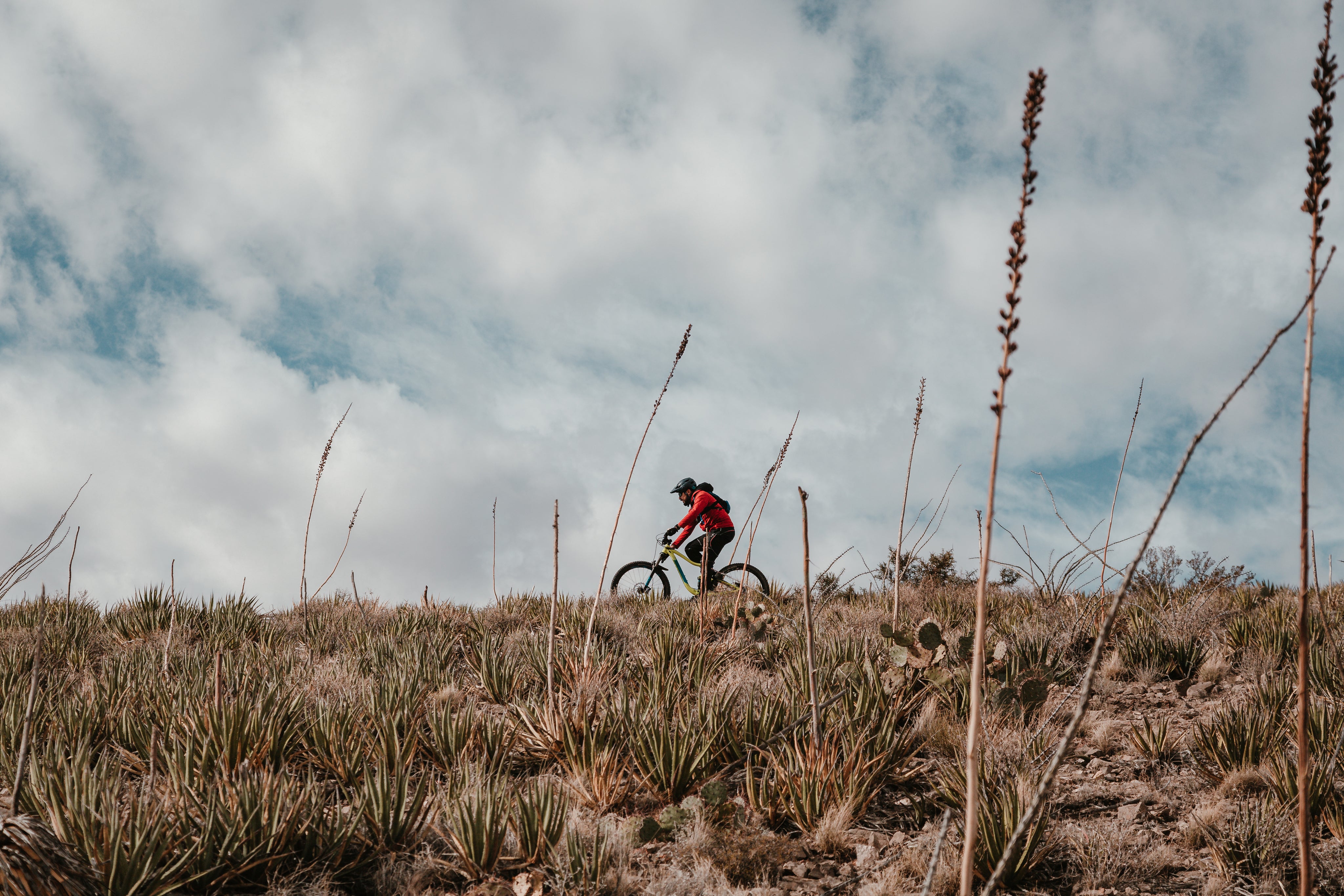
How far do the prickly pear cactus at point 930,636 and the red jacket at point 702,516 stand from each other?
6423 mm

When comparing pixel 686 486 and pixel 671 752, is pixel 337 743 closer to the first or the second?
pixel 671 752

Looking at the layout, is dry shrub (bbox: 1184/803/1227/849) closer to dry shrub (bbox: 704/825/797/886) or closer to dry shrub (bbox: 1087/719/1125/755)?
dry shrub (bbox: 1087/719/1125/755)

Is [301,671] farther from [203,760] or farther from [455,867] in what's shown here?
[455,867]

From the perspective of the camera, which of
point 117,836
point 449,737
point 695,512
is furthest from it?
point 695,512

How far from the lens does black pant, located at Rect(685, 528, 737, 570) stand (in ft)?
39.9

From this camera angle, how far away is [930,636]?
204 inches

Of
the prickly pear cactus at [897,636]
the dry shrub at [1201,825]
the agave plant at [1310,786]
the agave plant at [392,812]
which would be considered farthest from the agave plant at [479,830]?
the agave plant at [1310,786]

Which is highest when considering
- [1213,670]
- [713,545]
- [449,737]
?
[713,545]

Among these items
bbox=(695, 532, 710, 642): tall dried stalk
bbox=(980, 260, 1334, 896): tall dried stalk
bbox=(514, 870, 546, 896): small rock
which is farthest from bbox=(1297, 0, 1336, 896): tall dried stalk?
bbox=(695, 532, 710, 642): tall dried stalk

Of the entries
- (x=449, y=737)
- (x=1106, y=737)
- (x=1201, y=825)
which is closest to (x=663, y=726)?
(x=449, y=737)

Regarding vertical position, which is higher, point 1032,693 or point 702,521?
point 702,521

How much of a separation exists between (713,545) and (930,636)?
737 cm

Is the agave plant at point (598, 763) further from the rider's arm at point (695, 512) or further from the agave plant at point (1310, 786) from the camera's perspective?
the rider's arm at point (695, 512)

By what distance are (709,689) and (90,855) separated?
11.1 ft
